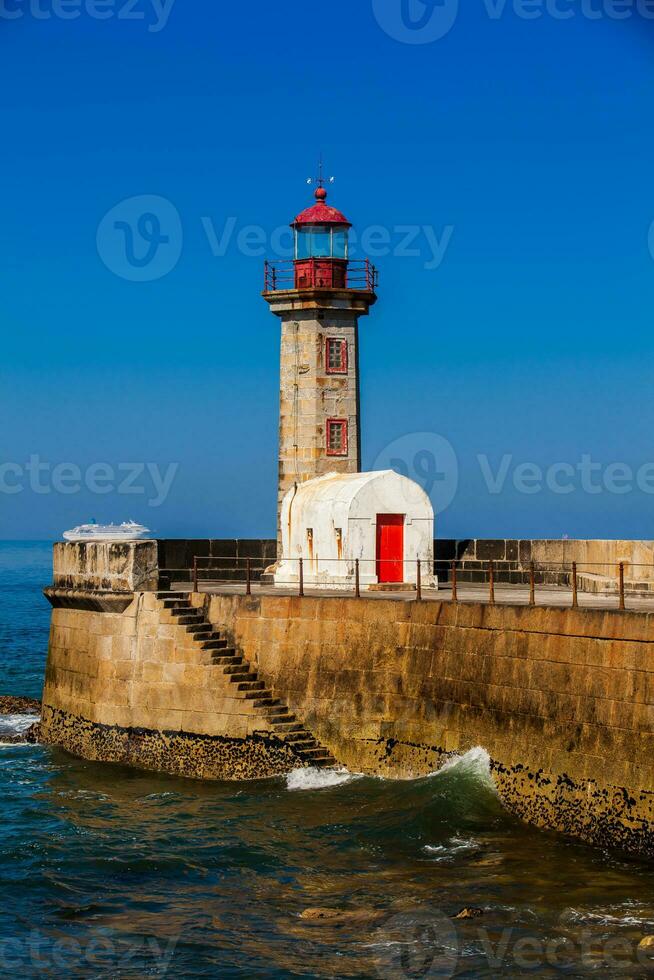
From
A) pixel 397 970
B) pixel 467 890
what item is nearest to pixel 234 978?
pixel 397 970

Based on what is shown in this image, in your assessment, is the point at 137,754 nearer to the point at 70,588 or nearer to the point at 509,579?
the point at 70,588

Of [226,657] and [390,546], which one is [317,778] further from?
[390,546]

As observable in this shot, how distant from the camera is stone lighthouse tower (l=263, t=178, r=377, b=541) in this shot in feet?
87.5

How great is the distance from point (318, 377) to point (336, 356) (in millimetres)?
552

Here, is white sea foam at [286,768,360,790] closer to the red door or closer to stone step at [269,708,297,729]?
stone step at [269,708,297,729]

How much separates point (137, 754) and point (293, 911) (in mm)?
7627

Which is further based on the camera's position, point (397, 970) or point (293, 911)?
point (293, 911)

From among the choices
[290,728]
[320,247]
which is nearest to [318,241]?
[320,247]

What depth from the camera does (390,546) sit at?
24.6 meters

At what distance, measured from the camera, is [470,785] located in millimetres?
17500

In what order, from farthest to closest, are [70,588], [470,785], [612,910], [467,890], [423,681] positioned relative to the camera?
[70,588] < [423,681] < [470,785] < [467,890] < [612,910]

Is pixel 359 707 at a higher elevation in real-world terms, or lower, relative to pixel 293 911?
higher

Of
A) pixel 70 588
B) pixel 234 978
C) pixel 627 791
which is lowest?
pixel 234 978

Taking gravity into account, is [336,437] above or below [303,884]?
above
